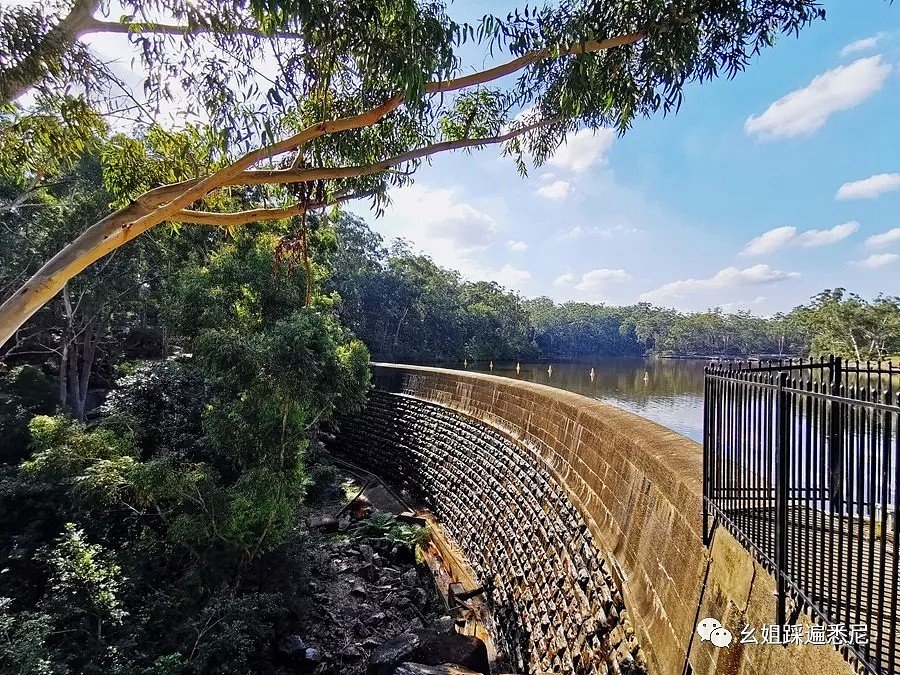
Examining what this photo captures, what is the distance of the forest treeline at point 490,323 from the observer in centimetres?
2489

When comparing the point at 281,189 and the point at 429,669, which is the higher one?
the point at 281,189

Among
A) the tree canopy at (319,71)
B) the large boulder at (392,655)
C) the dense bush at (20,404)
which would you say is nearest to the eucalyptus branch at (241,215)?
the tree canopy at (319,71)

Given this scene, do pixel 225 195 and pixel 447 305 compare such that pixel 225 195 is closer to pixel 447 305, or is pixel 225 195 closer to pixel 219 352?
pixel 219 352

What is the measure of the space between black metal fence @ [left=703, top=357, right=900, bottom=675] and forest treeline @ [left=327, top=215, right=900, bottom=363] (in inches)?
434

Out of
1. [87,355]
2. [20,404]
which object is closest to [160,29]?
[20,404]

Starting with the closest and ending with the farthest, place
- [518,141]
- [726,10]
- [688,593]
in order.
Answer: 1. [688,593]
2. [726,10]
3. [518,141]

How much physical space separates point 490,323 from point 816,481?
3560cm

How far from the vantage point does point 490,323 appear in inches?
1462

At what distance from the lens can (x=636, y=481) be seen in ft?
10.8

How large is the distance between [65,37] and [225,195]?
6.25ft

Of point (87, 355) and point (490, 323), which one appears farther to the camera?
point (490, 323)

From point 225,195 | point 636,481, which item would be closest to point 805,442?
point 636,481

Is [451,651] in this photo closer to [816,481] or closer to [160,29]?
[816,481]

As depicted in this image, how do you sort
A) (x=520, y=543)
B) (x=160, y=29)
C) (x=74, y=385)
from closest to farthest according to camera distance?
(x=160, y=29), (x=520, y=543), (x=74, y=385)
